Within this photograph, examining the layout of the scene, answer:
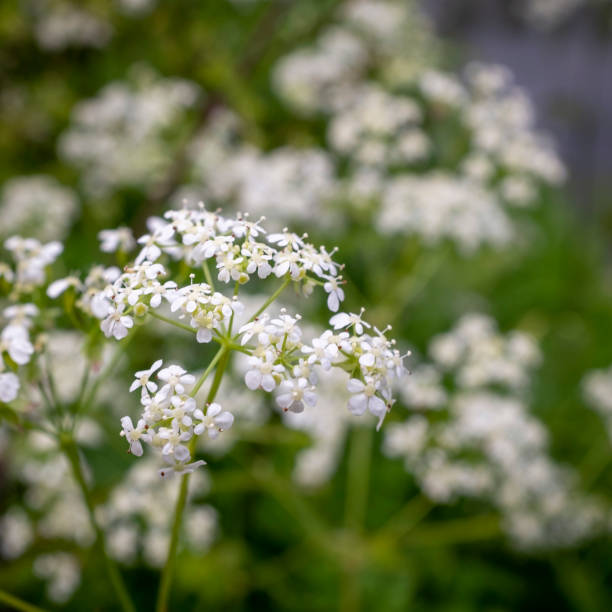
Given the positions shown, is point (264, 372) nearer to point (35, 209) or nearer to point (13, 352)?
point (13, 352)

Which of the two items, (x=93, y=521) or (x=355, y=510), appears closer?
(x=93, y=521)

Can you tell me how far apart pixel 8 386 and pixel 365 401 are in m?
0.49

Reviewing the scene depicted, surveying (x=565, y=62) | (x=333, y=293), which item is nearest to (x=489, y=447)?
(x=333, y=293)

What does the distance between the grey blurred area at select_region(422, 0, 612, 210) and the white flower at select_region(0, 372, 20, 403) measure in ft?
14.2

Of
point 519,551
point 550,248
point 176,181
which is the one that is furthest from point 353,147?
point 550,248

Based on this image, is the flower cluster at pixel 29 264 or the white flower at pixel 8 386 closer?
the white flower at pixel 8 386

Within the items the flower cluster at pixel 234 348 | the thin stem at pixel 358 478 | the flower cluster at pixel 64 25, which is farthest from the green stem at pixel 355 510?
the flower cluster at pixel 64 25

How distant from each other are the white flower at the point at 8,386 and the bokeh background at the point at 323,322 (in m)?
0.31

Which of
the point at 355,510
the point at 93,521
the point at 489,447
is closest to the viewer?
the point at 93,521

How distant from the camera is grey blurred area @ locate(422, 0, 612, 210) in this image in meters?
4.76

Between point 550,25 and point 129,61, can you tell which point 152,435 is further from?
point 550,25

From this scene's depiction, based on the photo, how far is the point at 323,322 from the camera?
2285 millimetres

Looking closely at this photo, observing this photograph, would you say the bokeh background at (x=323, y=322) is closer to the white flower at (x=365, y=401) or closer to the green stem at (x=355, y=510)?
the green stem at (x=355, y=510)

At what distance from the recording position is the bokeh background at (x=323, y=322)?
1.77m
